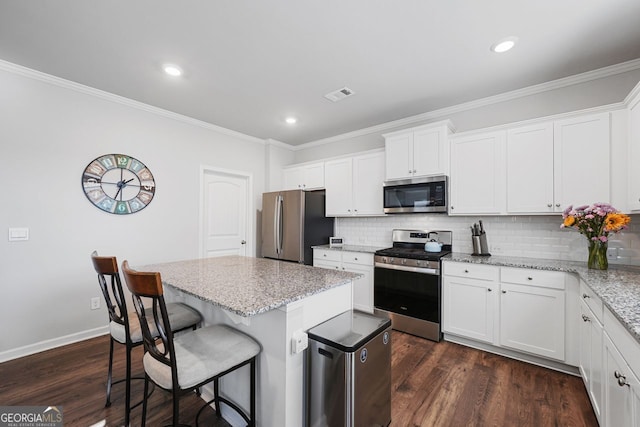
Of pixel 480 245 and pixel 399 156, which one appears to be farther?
pixel 399 156

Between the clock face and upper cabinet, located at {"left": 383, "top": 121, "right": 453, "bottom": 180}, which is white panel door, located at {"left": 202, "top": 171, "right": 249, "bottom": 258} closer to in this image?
the clock face

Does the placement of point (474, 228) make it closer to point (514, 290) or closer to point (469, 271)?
point (469, 271)

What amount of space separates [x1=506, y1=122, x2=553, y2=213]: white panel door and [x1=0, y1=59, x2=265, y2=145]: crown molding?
3721 millimetres

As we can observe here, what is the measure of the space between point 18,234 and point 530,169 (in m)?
4.90

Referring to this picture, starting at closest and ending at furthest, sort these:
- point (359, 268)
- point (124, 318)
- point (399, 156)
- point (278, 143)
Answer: point (124, 318) → point (399, 156) → point (359, 268) → point (278, 143)

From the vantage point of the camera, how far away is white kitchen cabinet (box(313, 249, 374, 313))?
11.4 ft

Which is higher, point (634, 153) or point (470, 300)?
point (634, 153)

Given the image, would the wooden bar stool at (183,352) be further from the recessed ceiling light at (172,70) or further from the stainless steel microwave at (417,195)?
the stainless steel microwave at (417,195)

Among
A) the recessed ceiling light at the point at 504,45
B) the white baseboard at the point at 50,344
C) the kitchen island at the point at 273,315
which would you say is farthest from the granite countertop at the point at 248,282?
the recessed ceiling light at the point at 504,45

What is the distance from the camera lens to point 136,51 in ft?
7.39

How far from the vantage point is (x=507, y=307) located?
2492 mm

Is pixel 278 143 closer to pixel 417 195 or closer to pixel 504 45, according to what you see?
pixel 417 195

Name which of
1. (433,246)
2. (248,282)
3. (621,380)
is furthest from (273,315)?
(433,246)

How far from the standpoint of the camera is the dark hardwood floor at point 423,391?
178cm
